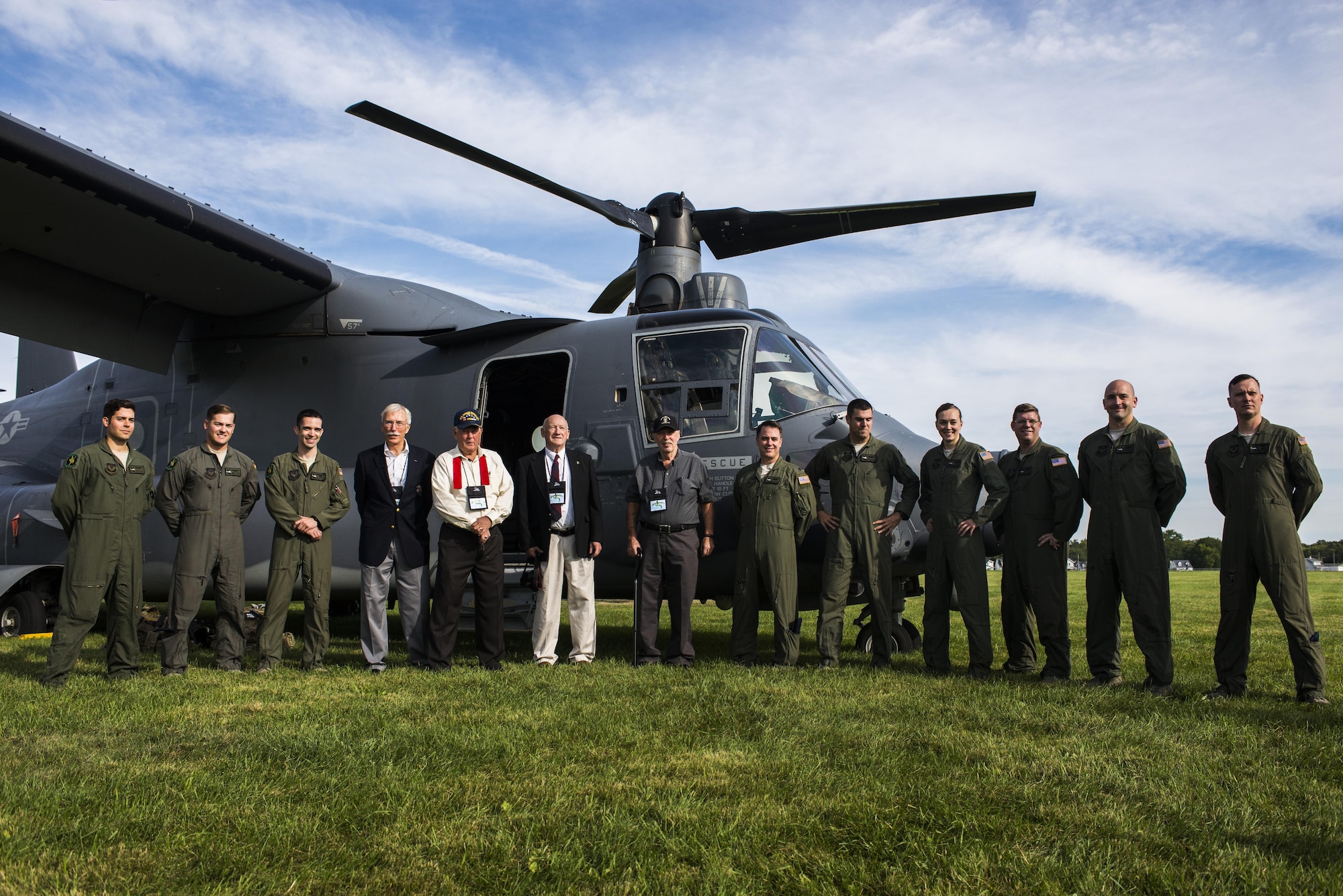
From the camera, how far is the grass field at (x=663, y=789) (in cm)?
269

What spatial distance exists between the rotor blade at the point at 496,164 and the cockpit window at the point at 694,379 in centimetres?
183

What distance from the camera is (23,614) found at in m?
9.05

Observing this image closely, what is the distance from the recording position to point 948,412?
6621 millimetres

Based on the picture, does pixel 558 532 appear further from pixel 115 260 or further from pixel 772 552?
pixel 115 260

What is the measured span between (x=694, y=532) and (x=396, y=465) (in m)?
2.29

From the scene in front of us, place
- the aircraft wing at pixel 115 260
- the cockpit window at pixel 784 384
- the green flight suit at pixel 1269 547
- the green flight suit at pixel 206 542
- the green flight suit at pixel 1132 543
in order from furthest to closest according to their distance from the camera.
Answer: the cockpit window at pixel 784 384 → the aircraft wing at pixel 115 260 → the green flight suit at pixel 206 542 → the green flight suit at pixel 1132 543 → the green flight suit at pixel 1269 547

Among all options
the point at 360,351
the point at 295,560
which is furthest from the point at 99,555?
the point at 360,351

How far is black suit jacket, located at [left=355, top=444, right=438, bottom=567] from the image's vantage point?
261 inches

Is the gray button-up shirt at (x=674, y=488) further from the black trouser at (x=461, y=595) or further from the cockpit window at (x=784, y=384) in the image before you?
the black trouser at (x=461, y=595)

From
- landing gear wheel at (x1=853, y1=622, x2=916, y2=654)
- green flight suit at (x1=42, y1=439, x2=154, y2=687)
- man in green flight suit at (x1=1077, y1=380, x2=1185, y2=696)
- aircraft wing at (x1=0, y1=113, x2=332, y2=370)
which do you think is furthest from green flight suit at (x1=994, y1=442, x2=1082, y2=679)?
aircraft wing at (x1=0, y1=113, x2=332, y2=370)

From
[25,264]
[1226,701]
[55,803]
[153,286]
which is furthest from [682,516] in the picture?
[25,264]

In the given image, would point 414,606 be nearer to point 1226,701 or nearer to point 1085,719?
point 1085,719

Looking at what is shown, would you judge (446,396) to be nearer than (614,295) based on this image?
Yes

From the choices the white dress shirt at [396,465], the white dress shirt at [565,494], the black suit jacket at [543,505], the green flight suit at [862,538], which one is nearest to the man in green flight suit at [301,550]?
the white dress shirt at [396,465]
